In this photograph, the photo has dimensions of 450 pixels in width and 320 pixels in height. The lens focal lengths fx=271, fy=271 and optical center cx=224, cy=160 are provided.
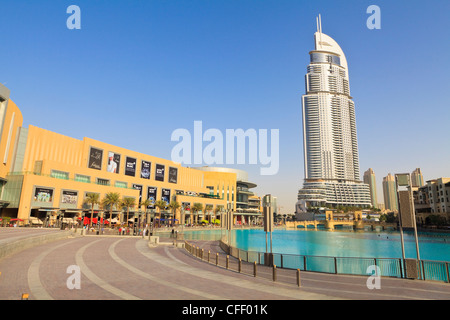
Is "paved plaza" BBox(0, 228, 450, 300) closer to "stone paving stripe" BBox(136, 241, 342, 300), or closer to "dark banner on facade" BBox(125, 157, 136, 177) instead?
"stone paving stripe" BBox(136, 241, 342, 300)

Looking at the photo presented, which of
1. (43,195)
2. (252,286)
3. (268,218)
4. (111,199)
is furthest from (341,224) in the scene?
(252,286)

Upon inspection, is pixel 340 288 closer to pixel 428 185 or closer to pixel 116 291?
pixel 116 291

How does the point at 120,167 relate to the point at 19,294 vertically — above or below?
above

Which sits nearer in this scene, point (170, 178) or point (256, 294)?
point (256, 294)

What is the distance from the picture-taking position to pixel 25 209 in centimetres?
5509

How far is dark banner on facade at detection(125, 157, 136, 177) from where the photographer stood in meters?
88.5

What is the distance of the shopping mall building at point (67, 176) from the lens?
56094 mm

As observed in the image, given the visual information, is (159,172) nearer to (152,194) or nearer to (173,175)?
(173,175)

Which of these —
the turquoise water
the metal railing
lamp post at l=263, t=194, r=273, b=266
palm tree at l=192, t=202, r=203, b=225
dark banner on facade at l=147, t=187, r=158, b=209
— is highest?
dark banner on facade at l=147, t=187, r=158, b=209

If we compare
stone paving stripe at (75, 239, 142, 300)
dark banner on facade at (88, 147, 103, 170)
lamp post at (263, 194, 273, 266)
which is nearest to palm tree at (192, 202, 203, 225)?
dark banner on facade at (88, 147, 103, 170)

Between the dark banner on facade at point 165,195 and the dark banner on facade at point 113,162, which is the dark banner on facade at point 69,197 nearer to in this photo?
the dark banner on facade at point 113,162

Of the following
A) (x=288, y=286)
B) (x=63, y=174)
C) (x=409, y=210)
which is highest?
(x=63, y=174)
